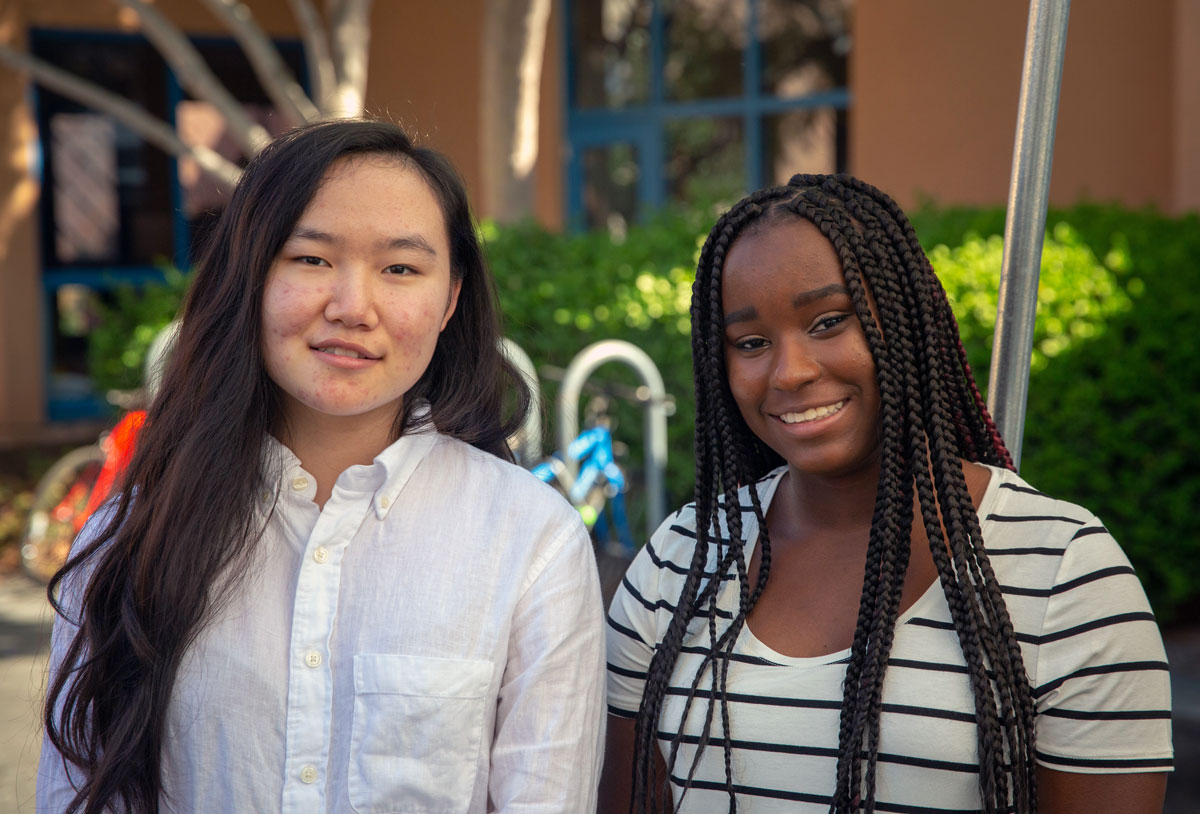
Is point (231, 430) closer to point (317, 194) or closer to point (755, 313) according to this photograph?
point (317, 194)

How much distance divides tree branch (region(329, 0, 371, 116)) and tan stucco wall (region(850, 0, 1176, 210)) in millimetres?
3367

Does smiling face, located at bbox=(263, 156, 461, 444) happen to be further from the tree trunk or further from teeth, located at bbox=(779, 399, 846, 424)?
the tree trunk

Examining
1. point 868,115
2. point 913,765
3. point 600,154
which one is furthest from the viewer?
point 600,154

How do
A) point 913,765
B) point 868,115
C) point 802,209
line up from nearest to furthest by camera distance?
point 913,765 < point 802,209 < point 868,115

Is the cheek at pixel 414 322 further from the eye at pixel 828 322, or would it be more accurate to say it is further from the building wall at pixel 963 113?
the building wall at pixel 963 113

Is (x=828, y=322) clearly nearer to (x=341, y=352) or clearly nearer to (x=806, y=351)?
(x=806, y=351)

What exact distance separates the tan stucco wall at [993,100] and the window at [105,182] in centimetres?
624

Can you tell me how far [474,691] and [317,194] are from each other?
0.75 metres

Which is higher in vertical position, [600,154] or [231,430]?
[600,154]

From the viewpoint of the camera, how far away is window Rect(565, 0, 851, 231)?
10.1 m

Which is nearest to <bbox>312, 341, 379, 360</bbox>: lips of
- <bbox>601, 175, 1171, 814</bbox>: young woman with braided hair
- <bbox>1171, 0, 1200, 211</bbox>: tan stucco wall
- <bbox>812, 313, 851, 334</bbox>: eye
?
<bbox>601, 175, 1171, 814</bbox>: young woman with braided hair

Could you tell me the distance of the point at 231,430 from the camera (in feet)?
6.08

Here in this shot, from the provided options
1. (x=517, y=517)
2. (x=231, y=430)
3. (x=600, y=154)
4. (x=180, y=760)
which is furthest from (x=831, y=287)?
(x=600, y=154)

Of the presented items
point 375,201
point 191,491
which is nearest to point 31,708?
point 191,491
